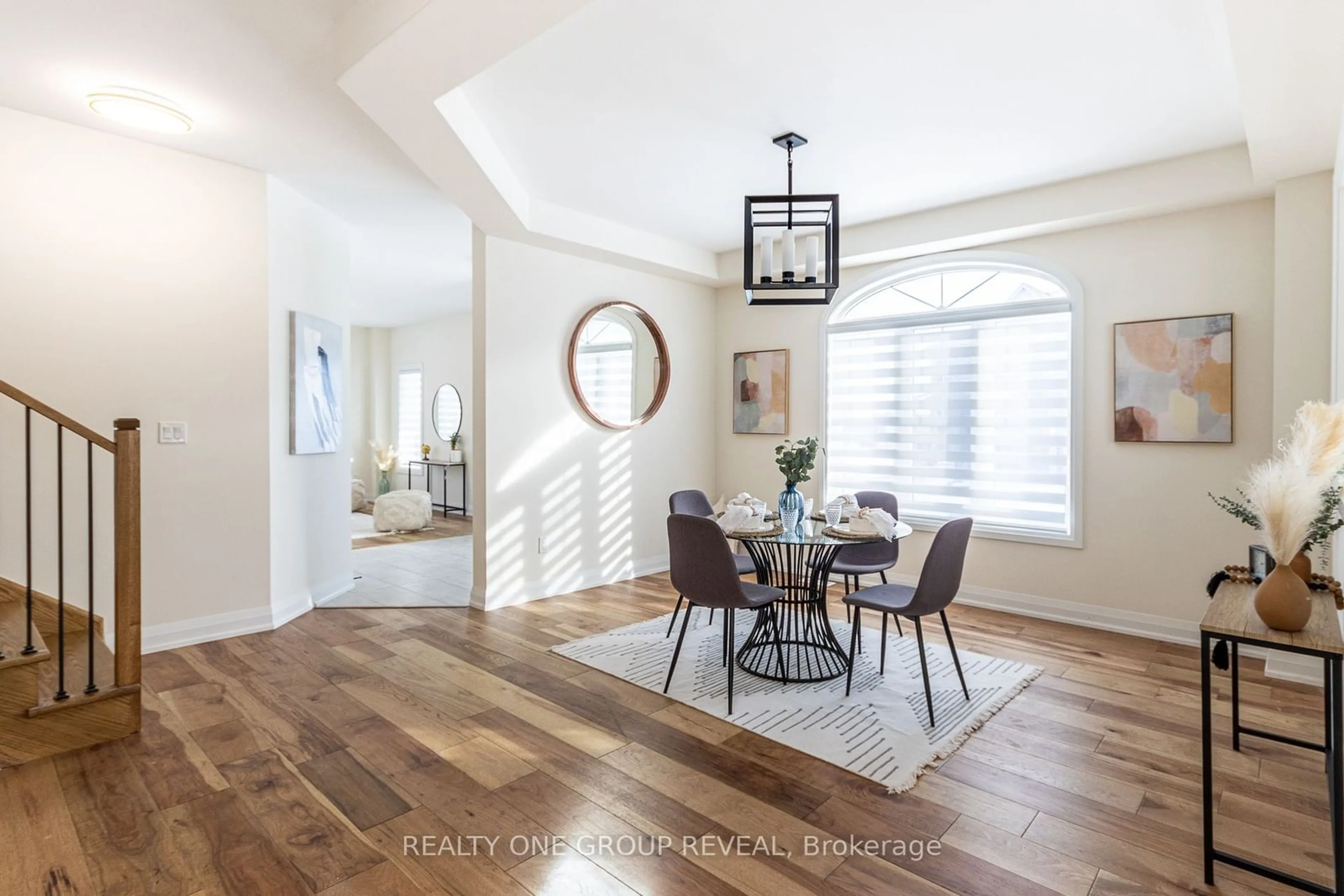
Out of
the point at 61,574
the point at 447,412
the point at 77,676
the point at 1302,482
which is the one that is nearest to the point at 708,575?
the point at 1302,482

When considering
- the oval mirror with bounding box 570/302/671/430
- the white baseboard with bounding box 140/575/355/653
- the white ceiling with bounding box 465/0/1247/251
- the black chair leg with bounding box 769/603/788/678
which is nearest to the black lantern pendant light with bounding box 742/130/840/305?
the white ceiling with bounding box 465/0/1247/251

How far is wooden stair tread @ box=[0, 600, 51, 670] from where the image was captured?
2.37m

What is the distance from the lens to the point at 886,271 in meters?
5.05

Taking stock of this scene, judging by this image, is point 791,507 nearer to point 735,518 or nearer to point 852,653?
point 735,518

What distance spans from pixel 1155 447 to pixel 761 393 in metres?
2.84

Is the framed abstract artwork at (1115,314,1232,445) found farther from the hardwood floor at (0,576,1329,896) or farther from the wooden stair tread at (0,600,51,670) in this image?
the wooden stair tread at (0,600,51,670)

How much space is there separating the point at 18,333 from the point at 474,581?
2696 mm

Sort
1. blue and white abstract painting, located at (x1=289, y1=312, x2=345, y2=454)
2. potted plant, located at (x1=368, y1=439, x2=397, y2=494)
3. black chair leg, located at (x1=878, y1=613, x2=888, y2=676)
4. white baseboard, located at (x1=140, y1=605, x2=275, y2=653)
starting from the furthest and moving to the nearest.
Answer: potted plant, located at (x1=368, y1=439, x2=397, y2=494), blue and white abstract painting, located at (x1=289, y1=312, x2=345, y2=454), white baseboard, located at (x1=140, y1=605, x2=275, y2=653), black chair leg, located at (x1=878, y1=613, x2=888, y2=676)

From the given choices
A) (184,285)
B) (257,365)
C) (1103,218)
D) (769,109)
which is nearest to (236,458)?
(257,365)

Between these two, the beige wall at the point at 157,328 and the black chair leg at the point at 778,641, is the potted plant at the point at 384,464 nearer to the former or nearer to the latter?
the beige wall at the point at 157,328

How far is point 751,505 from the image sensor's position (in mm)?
3441

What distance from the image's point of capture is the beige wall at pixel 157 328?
3.22 m

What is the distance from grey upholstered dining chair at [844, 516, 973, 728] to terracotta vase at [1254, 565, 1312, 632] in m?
1.07

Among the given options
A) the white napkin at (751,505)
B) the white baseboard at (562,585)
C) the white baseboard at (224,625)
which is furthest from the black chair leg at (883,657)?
the white baseboard at (224,625)
